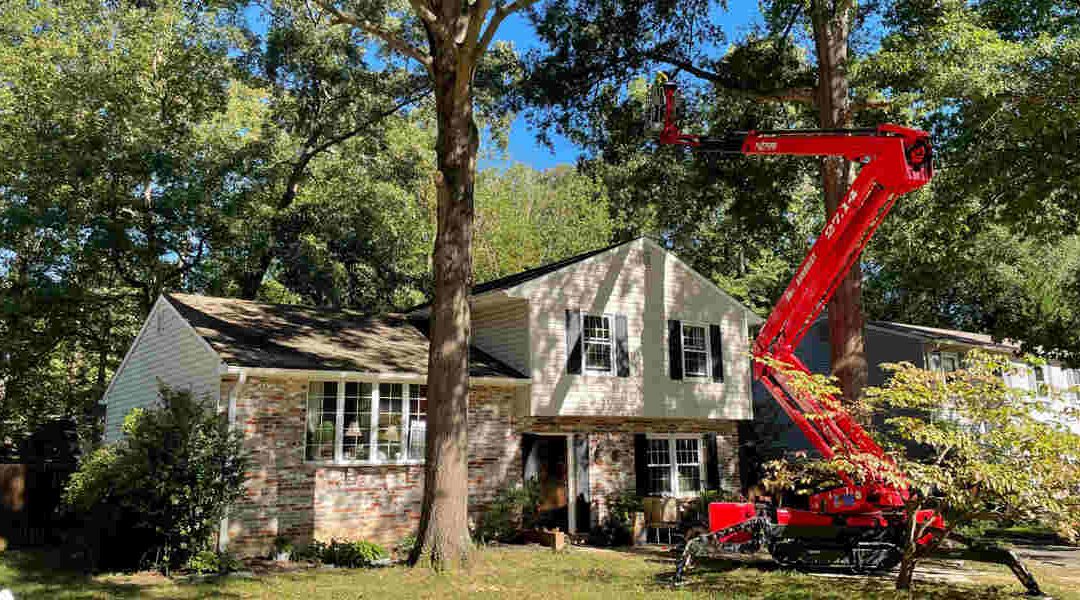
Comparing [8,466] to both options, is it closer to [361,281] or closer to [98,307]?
[98,307]

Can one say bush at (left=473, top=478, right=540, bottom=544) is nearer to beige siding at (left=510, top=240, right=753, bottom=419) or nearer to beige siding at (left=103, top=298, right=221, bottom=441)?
beige siding at (left=510, top=240, right=753, bottom=419)

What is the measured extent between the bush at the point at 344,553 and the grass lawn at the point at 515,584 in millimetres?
681

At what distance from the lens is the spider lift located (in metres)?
11.7

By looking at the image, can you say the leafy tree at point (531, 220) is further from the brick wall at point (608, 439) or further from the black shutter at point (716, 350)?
the brick wall at point (608, 439)

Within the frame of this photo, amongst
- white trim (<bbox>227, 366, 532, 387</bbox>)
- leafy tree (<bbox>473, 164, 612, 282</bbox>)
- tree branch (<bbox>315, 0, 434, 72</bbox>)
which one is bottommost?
white trim (<bbox>227, 366, 532, 387</bbox>)

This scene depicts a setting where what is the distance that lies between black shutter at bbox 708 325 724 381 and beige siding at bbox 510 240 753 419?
0.16 m

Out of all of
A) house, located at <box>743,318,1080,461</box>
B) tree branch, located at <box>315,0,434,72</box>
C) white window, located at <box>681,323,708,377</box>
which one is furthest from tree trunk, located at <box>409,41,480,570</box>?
house, located at <box>743,318,1080,461</box>

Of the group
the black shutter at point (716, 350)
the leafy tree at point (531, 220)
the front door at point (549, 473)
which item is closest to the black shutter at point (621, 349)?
the front door at point (549, 473)

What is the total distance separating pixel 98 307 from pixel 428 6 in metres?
15.9

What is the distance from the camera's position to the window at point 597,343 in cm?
1723

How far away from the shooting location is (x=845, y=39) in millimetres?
16797

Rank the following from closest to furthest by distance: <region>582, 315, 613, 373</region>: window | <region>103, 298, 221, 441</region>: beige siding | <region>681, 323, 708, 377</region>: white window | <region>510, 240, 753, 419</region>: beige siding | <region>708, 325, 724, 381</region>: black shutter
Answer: <region>103, 298, 221, 441</region>: beige siding
<region>510, 240, 753, 419</region>: beige siding
<region>582, 315, 613, 373</region>: window
<region>681, 323, 708, 377</region>: white window
<region>708, 325, 724, 381</region>: black shutter

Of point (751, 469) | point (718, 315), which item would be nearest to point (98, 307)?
point (718, 315)

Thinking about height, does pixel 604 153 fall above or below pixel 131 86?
below
